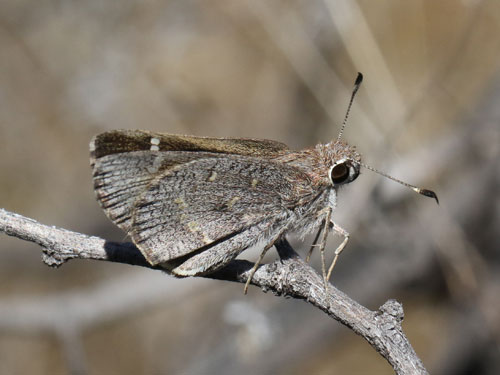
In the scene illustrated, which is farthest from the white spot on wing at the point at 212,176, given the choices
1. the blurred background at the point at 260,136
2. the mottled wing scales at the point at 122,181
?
the blurred background at the point at 260,136

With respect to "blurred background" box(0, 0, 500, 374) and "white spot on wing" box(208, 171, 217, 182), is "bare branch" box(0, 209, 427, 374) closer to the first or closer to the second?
"white spot on wing" box(208, 171, 217, 182)

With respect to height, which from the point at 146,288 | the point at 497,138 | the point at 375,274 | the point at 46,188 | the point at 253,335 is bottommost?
the point at 253,335

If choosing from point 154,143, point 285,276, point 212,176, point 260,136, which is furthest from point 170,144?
point 260,136

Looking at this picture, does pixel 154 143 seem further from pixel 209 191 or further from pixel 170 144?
pixel 209 191

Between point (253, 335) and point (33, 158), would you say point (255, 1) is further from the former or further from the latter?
point (33, 158)

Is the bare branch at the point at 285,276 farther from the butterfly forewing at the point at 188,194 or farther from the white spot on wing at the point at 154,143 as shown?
the white spot on wing at the point at 154,143

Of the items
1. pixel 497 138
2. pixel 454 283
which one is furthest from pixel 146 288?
pixel 497 138
